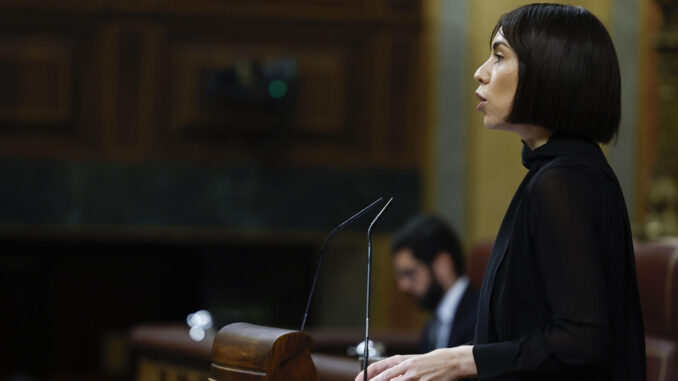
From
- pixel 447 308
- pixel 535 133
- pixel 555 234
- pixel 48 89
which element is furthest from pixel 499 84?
pixel 48 89

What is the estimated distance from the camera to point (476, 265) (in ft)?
13.4

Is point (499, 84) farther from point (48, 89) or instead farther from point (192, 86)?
point (48, 89)

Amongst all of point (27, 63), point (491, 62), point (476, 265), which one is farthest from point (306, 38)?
point (491, 62)

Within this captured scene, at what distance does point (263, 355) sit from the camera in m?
1.48

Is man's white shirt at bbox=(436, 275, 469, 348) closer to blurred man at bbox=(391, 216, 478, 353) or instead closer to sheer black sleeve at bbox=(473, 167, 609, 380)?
blurred man at bbox=(391, 216, 478, 353)

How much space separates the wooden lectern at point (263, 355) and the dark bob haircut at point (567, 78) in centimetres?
42

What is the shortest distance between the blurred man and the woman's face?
2529mm

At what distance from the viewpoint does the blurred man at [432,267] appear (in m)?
4.01

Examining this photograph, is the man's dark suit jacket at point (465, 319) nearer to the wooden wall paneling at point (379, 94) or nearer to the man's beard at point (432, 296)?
the man's beard at point (432, 296)

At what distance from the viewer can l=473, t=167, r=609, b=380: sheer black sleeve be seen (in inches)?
51.8

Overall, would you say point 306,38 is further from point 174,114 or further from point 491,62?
point 491,62

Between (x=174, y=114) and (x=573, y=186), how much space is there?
4.64 metres

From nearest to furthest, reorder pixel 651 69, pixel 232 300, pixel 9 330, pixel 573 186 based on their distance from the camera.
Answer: pixel 573 186 < pixel 651 69 < pixel 232 300 < pixel 9 330

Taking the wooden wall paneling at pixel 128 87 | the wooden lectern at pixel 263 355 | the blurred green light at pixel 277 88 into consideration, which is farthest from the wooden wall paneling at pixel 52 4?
the wooden lectern at pixel 263 355
